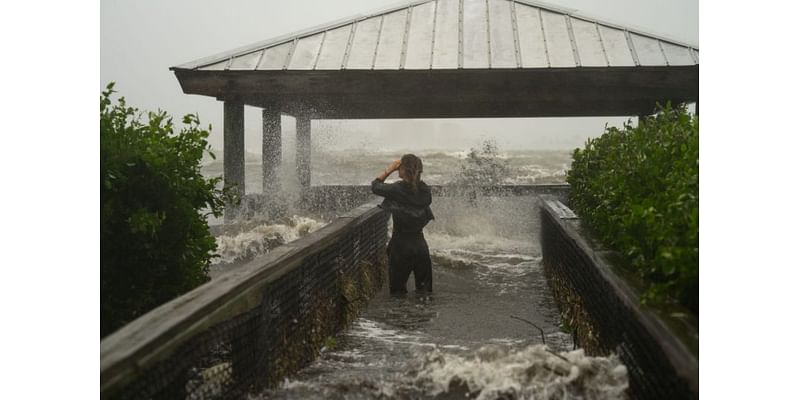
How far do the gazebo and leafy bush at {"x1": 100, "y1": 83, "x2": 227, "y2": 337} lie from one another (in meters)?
4.60

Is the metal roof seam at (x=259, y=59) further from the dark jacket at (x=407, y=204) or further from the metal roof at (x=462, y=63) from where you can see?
the dark jacket at (x=407, y=204)

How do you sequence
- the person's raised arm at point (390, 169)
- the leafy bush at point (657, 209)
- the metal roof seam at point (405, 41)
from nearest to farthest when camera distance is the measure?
the leafy bush at point (657, 209), the person's raised arm at point (390, 169), the metal roof seam at point (405, 41)

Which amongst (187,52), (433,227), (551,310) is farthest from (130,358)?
(433,227)

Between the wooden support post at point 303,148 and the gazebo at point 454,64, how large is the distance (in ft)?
13.3

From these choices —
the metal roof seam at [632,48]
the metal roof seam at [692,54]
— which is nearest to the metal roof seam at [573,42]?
the metal roof seam at [632,48]

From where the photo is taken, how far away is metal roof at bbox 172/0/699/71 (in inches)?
379

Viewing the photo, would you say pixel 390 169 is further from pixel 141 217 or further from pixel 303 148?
pixel 303 148

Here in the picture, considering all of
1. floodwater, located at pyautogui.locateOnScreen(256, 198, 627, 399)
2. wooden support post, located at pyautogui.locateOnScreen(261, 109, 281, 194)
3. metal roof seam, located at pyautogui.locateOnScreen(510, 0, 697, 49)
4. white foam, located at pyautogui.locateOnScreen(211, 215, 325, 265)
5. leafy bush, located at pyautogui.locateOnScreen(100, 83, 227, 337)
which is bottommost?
floodwater, located at pyautogui.locateOnScreen(256, 198, 627, 399)

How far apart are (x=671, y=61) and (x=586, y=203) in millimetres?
2481

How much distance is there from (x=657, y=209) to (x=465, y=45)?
6.09 metres

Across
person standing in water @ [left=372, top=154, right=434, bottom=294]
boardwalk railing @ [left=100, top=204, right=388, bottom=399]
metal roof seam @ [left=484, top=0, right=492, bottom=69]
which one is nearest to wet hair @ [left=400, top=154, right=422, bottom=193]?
person standing in water @ [left=372, top=154, right=434, bottom=294]

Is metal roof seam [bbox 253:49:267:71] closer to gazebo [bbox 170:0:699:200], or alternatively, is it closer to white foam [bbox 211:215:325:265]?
gazebo [bbox 170:0:699:200]

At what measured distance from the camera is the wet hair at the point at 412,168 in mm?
7473
